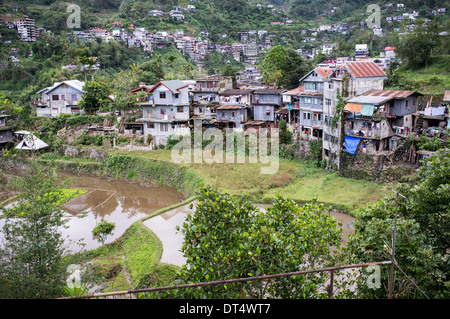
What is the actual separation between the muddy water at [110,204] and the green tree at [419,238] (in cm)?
1547

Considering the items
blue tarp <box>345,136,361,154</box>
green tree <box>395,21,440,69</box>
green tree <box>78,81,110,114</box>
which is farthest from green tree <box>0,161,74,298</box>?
green tree <box>395,21,440,69</box>

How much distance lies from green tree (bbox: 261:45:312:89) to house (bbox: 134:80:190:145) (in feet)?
33.6

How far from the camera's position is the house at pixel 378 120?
85.5 ft

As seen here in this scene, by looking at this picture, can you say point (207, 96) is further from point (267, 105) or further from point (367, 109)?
point (367, 109)

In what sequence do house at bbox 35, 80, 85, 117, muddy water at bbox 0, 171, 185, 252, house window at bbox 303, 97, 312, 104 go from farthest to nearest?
house at bbox 35, 80, 85, 117, house window at bbox 303, 97, 312, 104, muddy water at bbox 0, 171, 185, 252

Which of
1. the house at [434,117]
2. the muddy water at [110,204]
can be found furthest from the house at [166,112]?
the house at [434,117]

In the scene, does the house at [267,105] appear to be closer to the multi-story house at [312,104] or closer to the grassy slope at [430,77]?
the multi-story house at [312,104]

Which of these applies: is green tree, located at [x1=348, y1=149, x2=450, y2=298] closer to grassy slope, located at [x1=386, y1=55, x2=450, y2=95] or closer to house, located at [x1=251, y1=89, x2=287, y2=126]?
house, located at [x1=251, y1=89, x2=287, y2=126]

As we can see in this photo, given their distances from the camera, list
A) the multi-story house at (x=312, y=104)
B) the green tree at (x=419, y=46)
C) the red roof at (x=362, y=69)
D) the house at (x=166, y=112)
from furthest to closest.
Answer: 1. the green tree at (x=419, y=46)
2. the house at (x=166, y=112)
3. the multi-story house at (x=312, y=104)
4. the red roof at (x=362, y=69)

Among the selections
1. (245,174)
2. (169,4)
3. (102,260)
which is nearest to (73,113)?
(245,174)

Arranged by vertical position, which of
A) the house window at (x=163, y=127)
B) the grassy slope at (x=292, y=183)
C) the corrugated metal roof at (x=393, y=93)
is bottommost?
the grassy slope at (x=292, y=183)

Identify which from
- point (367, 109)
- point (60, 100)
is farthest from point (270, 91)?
point (60, 100)

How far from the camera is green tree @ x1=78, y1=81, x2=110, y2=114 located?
1700 inches
